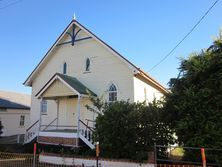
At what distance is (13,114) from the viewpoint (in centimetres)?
3180

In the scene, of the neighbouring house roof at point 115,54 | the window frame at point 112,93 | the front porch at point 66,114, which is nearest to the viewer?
the front porch at point 66,114

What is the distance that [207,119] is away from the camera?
10.2 m

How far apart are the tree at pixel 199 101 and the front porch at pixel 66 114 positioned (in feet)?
20.6

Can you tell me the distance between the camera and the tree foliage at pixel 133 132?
38.4 feet

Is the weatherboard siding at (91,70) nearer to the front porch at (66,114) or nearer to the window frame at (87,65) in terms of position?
the window frame at (87,65)

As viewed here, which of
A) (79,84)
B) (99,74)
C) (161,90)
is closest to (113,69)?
(99,74)

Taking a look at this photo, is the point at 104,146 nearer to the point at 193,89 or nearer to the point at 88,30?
the point at 193,89

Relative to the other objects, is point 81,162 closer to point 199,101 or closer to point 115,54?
point 199,101

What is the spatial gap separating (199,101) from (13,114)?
27.0 m

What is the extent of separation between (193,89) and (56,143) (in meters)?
10.3

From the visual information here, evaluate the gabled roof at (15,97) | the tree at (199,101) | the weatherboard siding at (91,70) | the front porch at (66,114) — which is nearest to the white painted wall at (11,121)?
the gabled roof at (15,97)

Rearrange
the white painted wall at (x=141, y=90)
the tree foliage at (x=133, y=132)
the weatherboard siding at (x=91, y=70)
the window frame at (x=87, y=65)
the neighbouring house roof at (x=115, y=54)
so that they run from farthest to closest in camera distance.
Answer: the window frame at (x=87, y=65)
the weatherboard siding at (x=91, y=70)
the white painted wall at (x=141, y=90)
the neighbouring house roof at (x=115, y=54)
the tree foliage at (x=133, y=132)

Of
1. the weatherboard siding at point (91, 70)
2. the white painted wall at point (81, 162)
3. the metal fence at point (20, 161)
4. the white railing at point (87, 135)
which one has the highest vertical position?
the weatherboard siding at point (91, 70)

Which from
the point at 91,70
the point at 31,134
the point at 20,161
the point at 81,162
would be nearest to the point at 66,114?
the point at 31,134
